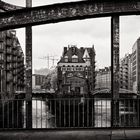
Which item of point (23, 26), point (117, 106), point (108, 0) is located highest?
point (108, 0)

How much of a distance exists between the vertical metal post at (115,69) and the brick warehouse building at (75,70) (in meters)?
76.5

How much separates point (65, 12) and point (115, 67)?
1.89 m

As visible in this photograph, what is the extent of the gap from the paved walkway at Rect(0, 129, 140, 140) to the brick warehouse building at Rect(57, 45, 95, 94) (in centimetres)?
7661

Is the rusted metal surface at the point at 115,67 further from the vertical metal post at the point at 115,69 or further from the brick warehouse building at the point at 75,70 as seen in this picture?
the brick warehouse building at the point at 75,70

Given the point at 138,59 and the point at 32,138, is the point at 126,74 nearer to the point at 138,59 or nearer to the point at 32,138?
the point at 138,59

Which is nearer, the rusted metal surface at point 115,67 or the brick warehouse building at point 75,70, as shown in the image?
the rusted metal surface at point 115,67

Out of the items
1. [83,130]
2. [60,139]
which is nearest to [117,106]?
[83,130]

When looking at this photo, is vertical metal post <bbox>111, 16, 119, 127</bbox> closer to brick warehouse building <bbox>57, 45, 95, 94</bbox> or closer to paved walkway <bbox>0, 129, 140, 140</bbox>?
paved walkway <bbox>0, 129, 140, 140</bbox>

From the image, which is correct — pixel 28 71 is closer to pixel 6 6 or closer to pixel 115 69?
pixel 6 6

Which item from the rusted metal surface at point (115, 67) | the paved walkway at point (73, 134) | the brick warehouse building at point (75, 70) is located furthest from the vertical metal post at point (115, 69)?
the brick warehouse building at point (75, 70)

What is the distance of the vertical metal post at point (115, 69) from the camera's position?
7.15 meters

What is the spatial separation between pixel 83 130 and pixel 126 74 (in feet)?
419

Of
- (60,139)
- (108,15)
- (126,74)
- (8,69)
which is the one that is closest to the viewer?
A: (60,139)

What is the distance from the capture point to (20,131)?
23.8 feet
